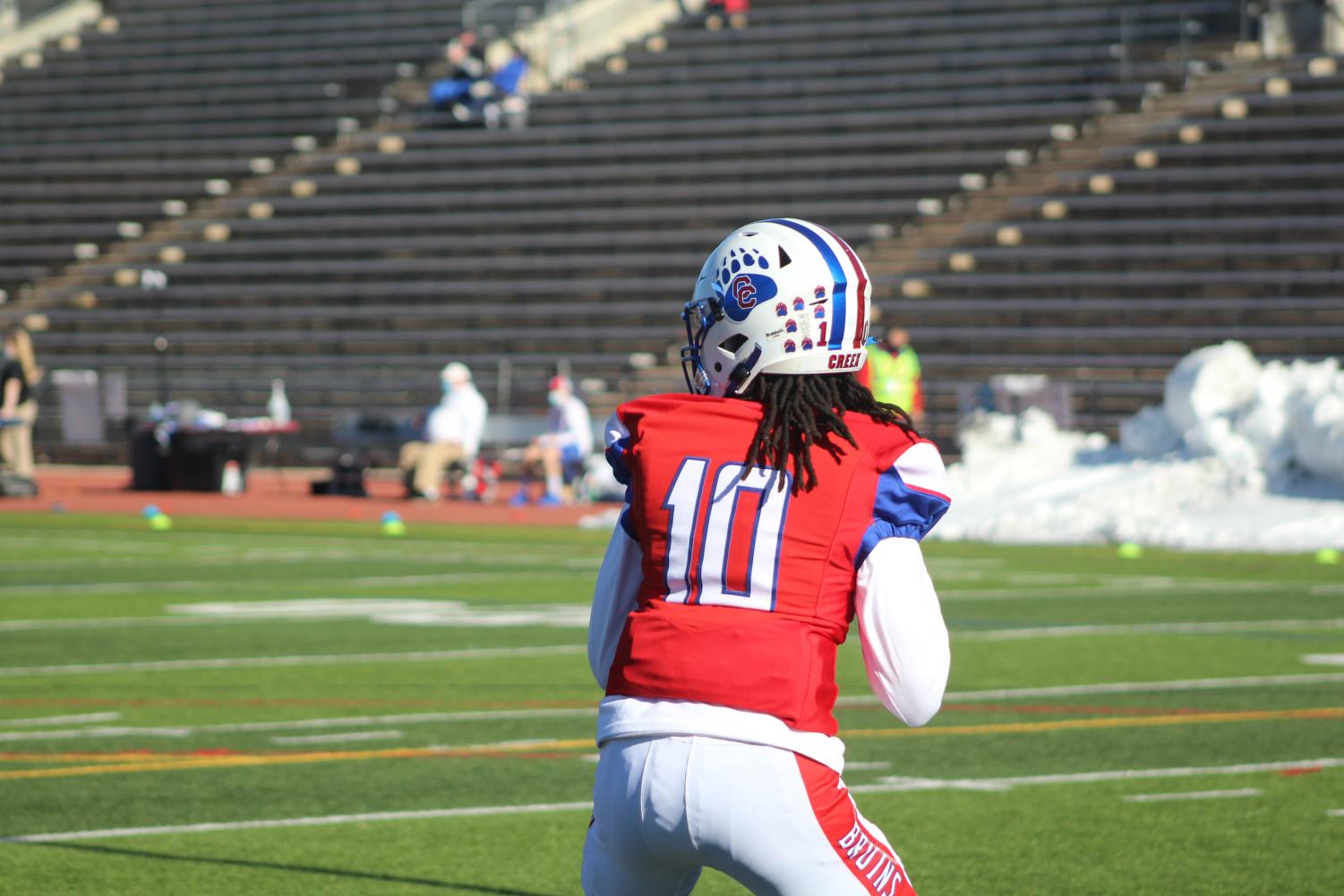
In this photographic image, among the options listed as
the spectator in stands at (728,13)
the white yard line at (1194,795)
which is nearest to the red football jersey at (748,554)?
the white yard line at (1194,795)

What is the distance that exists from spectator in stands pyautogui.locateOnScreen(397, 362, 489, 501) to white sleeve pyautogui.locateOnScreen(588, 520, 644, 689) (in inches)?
808

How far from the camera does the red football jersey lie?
3.31m

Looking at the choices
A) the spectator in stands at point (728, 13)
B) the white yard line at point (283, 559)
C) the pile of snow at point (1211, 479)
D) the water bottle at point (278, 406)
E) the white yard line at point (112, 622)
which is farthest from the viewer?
the spectator in stands at point (728, 13)

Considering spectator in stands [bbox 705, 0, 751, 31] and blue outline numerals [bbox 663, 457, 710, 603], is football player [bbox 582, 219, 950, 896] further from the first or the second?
spectator in stands [bbox 705, 0, 751, 31]

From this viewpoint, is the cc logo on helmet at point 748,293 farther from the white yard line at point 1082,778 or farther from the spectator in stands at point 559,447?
the spectator in stands at point 559,447

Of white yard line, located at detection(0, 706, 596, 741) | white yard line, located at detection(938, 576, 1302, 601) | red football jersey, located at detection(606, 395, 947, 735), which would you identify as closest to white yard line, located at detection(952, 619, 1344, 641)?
white yard line, located at detection(938, 576, 1302, 601)

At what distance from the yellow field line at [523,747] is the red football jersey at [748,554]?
498 cm

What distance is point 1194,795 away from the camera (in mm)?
7367

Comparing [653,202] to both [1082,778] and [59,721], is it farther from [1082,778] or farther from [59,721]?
[1082,778]

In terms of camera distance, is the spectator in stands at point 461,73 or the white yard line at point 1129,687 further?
the spectator in stands at point 461,73

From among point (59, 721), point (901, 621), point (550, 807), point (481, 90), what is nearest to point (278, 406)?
point (481, 90)

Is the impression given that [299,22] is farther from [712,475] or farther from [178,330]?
[712,475]

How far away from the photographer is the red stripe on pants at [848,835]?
10.6 feet

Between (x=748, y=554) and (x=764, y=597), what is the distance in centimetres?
7
